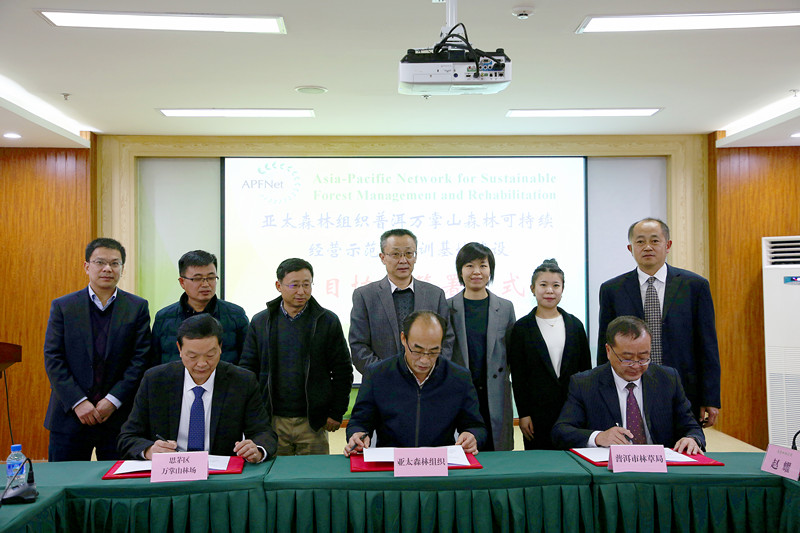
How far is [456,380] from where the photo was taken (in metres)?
2.45

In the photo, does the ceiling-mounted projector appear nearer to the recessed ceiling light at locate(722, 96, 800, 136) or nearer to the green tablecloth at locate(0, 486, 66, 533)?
the green tablecloth at locate(0, 486, 66, 533)

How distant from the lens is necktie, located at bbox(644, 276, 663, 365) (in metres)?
2.91

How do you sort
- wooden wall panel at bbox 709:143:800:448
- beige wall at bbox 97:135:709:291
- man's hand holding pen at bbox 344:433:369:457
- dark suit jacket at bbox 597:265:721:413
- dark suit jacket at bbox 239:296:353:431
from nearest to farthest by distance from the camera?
man's hand holding pen at bbox 344:433:369:457 → dark suit jacket at bbox 597:265:721:413 → dark suit jacket at bbox 239:296:353:431 → wooden wall panel at bbox 709:143:800:448 → beige wall at bbox 97:135:709:291

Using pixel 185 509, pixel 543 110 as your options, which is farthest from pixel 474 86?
pixel 543 110

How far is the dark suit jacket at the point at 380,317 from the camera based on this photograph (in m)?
3.07

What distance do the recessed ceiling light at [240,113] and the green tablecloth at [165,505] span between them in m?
3.58

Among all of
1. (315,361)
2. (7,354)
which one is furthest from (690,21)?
(7,354)

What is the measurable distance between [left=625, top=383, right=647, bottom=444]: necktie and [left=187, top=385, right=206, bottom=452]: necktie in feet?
5.31

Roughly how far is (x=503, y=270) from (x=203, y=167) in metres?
3.01

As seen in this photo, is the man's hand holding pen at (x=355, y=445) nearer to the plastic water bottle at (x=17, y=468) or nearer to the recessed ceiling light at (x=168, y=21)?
the plastic water bottle at (x=17, y=468)

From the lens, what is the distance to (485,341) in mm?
3105

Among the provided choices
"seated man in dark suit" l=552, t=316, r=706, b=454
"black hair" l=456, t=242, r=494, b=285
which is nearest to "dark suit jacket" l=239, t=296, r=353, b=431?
"black hair" l=456, t=242, r=494, b=285

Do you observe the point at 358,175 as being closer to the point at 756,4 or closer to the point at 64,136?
the point at 64,136

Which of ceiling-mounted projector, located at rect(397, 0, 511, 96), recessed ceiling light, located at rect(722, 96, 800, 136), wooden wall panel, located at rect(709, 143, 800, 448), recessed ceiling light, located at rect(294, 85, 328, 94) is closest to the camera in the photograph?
ceiling-mounted projector, located at rect(397, 0, 511, 96)
